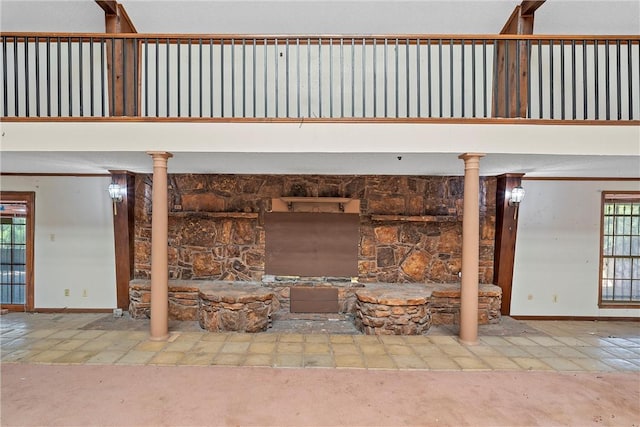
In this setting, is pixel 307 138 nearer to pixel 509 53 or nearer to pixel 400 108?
pixel 400 108

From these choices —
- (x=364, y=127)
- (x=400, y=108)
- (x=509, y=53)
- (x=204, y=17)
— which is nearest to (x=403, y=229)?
(x=400, y=108)

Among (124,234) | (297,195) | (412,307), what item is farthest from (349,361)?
(124,234)

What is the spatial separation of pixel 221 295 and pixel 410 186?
10.9 ft

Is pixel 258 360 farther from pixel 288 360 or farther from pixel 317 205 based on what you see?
pixel 317 205

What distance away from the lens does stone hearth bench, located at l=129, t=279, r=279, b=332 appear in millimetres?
4352

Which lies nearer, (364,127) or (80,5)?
(364,127)

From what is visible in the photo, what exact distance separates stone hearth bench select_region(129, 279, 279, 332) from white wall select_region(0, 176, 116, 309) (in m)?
0.77

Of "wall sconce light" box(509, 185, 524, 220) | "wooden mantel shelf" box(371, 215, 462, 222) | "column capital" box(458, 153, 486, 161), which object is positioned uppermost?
"column capital" box(458, 153, 486, 161)

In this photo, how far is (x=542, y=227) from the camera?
5340 millimetres

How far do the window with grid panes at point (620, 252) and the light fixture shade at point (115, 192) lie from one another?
759 centimetres

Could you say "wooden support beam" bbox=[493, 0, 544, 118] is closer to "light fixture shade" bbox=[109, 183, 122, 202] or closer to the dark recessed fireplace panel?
the dark recessed fireplace panel

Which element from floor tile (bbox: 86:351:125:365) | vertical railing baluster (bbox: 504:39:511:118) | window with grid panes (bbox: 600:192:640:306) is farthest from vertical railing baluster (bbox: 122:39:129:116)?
window with grid panes (bbox: 600:192:640:306)

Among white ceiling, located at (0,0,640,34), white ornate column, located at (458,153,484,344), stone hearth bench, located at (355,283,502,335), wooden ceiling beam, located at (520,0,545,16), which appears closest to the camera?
white ornate column, located at (458,153,484,344)

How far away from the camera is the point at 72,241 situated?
17.6 ft
